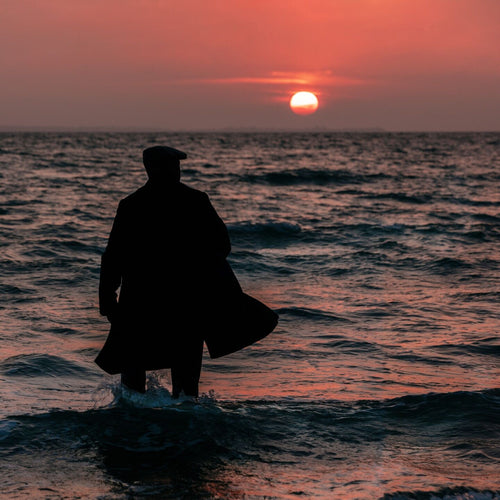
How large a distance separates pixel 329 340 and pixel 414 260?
575 centimetres

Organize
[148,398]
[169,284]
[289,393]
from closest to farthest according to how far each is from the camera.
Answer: [169,284] → [148,398] → [289,393]

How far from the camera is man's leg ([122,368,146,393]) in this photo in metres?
4.31

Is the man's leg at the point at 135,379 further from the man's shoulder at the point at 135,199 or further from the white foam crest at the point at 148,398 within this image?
the man's shoulder at the point at 135,199

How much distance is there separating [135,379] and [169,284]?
2.07 ft

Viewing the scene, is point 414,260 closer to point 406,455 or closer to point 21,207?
point 406,455

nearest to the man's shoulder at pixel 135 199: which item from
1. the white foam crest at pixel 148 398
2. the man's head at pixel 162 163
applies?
the man's head at pixel 162 163

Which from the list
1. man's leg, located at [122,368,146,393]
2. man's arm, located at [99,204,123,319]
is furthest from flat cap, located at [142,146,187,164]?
man's leg, located at [122,368,146,393]

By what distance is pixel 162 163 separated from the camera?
13.3ft

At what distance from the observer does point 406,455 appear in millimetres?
3982

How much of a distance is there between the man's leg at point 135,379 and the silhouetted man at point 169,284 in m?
0.02

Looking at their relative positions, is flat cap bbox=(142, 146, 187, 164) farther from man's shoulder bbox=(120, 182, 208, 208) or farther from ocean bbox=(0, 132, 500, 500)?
ocean bbox=(0, 132, 500, 500)

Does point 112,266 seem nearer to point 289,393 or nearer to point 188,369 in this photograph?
point 188,369

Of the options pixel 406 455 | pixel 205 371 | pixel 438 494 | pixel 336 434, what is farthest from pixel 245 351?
pixel 438 494

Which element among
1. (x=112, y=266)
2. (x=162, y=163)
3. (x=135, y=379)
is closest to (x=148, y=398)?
(x=135, y=379)
